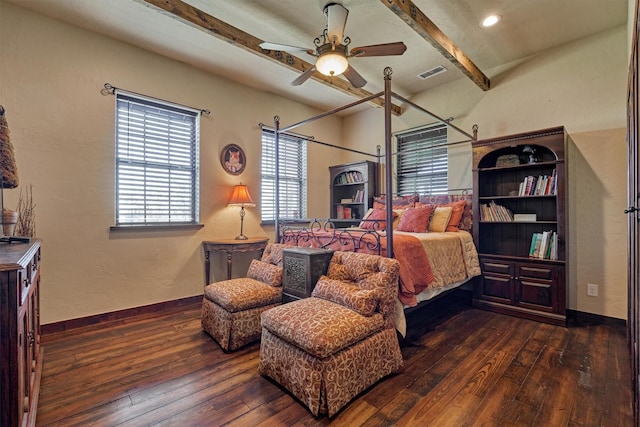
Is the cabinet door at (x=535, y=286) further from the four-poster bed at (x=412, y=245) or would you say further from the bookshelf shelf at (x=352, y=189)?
the bookshelf shelf at (x=352, y=189)

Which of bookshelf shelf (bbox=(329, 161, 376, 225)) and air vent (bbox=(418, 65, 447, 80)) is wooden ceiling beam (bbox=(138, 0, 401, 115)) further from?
bookshelf shelf (bbox=(329, 161, 376, 225))

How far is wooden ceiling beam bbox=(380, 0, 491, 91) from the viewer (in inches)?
93.4

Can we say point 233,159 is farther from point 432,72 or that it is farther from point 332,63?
point 432,72

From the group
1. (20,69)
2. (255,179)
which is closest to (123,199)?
(20,69)

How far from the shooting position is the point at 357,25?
2.96 metres

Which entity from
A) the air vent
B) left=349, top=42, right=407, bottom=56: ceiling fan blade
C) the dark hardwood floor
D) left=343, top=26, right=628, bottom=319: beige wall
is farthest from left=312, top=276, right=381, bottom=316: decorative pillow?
the air vent

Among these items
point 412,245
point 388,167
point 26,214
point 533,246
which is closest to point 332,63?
point 388,167

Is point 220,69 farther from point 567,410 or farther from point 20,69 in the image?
point 567,410

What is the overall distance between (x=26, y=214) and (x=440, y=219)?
4128 millimetres

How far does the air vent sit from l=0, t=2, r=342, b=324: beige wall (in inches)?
111

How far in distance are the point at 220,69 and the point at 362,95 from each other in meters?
1.96

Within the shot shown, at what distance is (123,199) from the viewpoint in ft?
10.6

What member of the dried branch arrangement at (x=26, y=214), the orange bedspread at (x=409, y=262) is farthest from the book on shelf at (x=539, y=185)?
the dried branch arrangement at (x=26, y=214)

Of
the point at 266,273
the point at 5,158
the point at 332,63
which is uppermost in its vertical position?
the point at 332,63
